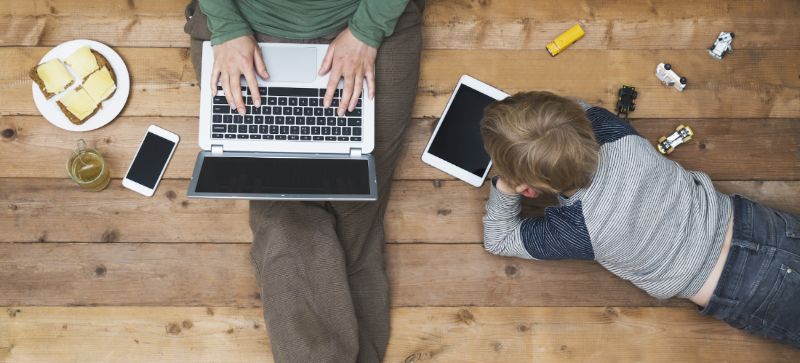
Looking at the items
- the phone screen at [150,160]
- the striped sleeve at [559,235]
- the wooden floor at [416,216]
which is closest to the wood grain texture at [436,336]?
the wooden floor at [416,216]

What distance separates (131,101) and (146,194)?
0.28 m

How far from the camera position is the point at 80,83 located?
123 cm

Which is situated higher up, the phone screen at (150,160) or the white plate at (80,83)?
the white plate at (80,83)

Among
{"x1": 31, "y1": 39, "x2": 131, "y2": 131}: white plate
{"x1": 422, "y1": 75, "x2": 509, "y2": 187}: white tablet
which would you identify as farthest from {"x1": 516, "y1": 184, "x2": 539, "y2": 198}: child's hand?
{"x1": 31, "y1": 39, "x2": 131, "y2": 131}: white plate

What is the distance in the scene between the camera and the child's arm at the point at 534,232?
3.45ft

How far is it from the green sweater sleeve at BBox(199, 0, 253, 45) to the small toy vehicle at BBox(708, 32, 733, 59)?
136cm

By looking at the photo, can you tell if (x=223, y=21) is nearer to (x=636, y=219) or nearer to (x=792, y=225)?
(x=636, y=219)

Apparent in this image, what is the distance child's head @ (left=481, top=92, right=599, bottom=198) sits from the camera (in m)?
0.91

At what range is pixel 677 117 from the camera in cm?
135

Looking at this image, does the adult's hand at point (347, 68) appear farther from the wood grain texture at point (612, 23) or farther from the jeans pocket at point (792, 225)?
the jeans pocket at point (792, 225)

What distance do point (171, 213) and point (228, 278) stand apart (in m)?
0.25

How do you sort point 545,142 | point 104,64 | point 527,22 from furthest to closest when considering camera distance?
point 527,22 → point 104,64 → point 545,142

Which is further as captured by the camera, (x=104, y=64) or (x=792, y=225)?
(x=104, y=64)

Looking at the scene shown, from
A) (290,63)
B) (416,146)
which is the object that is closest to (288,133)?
(290,63)
